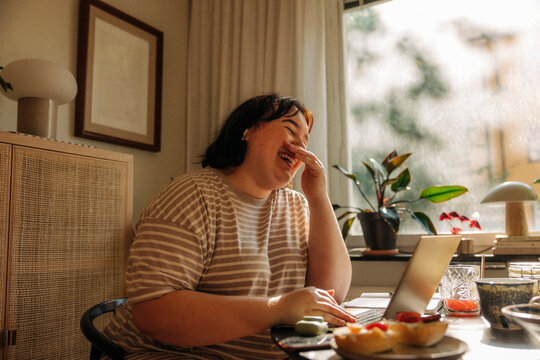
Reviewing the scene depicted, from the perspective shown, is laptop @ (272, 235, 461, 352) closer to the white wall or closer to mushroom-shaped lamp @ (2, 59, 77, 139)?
mushroom-shaped lamp @ (2, 59, 77, 139)

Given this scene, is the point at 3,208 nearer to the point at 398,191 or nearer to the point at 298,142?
the point at 298,142

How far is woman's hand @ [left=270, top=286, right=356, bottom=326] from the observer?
86cm

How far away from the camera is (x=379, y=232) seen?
217 cm

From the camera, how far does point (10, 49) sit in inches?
81.0

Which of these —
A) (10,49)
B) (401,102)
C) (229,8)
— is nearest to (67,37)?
(10,49)

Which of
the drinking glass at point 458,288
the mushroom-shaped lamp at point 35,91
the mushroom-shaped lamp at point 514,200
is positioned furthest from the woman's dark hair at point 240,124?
the mushroom-shaped lamp at point 514,200

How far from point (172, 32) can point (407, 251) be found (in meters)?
2.03

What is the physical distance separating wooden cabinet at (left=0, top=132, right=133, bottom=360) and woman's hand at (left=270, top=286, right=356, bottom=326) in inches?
45.9

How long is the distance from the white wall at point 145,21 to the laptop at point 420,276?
1.91 metres

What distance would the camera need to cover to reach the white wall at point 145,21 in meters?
2.07

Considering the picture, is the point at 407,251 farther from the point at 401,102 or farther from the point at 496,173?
the point at 401,102

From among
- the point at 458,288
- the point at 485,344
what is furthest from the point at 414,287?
the point at 458,288

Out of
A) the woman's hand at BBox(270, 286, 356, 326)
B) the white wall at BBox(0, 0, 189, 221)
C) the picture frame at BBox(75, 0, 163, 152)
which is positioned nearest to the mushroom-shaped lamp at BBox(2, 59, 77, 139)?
the white wall at BBox(0, 0, 189, 221)

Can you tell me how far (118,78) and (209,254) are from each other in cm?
176
